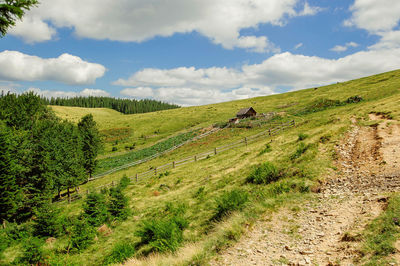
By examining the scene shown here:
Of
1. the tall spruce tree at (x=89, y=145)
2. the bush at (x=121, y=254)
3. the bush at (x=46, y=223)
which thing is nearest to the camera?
the bush at (x=121, y=254)

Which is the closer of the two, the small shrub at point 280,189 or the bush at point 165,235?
the bush at point 165,235

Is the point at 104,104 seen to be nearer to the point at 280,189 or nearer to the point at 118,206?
the point at 118,206

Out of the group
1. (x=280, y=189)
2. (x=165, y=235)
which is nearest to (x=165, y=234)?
(x=165, y=235)

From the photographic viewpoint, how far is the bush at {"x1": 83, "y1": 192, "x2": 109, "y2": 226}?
1420 centimetres

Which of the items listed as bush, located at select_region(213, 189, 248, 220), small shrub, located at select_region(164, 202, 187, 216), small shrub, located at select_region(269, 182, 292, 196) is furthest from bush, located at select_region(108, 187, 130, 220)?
small shrub, located at select_region(269, 182, 292, 196)

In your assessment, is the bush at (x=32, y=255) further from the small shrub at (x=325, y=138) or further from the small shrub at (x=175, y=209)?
the small shrub at (x=325, y=138)

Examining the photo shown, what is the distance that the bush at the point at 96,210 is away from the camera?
14.2m

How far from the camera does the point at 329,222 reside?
22.0ft

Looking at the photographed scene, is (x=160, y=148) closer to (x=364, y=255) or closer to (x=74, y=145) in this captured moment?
(x=74, y=145)

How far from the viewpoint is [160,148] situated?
49.7m

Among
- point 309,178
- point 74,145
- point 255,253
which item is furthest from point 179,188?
point 74,145

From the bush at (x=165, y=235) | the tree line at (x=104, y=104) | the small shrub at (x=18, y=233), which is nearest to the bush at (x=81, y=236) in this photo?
the bush at (x=165, y=235)

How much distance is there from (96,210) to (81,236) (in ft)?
7.59

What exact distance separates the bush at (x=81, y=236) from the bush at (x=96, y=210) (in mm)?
1092
